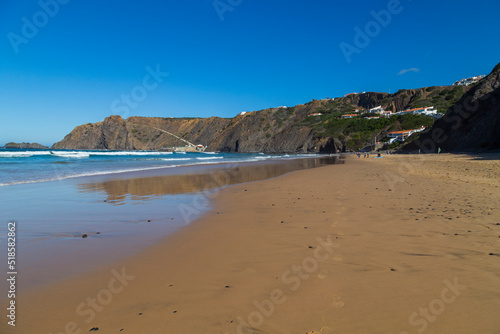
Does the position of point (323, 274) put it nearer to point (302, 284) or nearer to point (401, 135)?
point (302, 284)

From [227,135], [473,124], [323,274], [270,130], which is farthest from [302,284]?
[227,135]

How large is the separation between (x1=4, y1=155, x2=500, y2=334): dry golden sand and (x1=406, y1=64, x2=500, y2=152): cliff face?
38152 mm

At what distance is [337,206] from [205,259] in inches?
181

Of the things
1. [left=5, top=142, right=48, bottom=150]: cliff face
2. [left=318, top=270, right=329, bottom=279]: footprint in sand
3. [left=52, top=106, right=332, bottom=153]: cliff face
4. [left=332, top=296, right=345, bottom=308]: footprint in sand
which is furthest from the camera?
[left=5, top=142, right=48, bottom=150]: cliff face

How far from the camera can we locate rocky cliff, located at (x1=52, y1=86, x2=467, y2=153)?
10700 cm

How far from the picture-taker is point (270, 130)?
13575cm

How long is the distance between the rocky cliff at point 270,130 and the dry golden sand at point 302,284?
84621 millimetres

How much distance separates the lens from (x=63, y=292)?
2969mm

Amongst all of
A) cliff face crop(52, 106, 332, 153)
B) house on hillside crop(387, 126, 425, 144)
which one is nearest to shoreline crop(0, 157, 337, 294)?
house on hillside crop(387, 126, 425, 144)

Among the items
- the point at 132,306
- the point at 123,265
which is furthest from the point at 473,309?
the point at 123,265

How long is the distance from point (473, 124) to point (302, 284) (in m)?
49.5

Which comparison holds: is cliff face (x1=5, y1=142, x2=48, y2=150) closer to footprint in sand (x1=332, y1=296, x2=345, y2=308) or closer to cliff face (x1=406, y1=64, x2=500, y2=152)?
cliff face (x1=406, y1=64, x2=500, y2=152)

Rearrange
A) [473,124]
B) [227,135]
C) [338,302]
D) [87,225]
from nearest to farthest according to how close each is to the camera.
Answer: [338,302] → [87,225] → [473,124] → [227,135]

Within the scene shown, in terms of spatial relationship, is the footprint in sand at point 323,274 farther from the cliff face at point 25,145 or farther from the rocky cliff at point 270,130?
the cliff face at point 25,145
